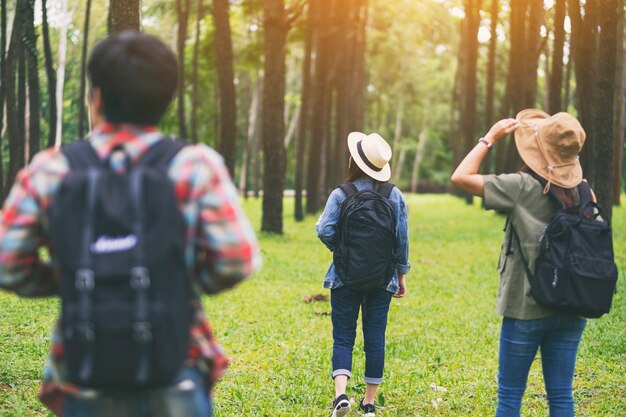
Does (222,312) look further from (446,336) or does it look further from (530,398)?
(530,398)

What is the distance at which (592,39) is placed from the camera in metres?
16.3

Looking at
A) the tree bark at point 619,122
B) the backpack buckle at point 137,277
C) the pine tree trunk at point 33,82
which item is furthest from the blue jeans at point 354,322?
the tree bark at point 619,122

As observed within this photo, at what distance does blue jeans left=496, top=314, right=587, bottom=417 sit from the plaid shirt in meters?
2.49

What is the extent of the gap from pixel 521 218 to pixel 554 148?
421 mm

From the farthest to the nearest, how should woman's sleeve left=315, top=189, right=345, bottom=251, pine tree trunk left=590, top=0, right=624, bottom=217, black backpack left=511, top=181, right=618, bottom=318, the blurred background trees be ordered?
the blurred background trees
pine tree trunk left=590, top=0, right=624, bottom=217
woman's sleeve left=315, top=189, right=345, bottom=251
black backpack left=511, top=181, right=618, bottom=318

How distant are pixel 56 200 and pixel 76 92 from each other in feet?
203

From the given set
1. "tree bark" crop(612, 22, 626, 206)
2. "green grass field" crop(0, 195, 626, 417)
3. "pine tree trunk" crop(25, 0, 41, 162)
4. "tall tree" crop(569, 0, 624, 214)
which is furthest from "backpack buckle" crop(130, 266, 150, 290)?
"tree bark" crop(612, 22, 626, 206)

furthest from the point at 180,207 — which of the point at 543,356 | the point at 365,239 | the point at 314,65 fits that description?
the point at 314,65

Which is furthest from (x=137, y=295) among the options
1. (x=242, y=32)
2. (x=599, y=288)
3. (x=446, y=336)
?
(x=242, y=32)

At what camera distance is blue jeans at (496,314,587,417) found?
4957 mm

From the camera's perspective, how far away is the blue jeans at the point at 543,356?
4.96 meters

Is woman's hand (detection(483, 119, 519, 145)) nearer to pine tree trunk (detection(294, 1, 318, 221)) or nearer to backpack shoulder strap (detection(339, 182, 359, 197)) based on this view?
backpack shoulder strap (detection(339, 182, 359, 197))

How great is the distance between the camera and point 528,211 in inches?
194

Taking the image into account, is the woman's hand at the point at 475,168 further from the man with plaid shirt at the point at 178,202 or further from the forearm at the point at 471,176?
the man with plaid shirt at the point at 178,202
